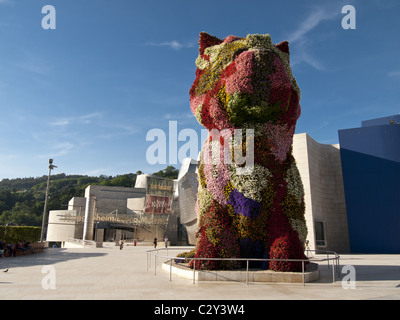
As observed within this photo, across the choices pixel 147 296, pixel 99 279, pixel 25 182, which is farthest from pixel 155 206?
pixel 25 182

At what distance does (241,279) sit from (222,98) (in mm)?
5993

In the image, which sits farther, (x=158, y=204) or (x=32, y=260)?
(x=158, y=204)

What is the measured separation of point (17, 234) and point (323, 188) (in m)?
29.0

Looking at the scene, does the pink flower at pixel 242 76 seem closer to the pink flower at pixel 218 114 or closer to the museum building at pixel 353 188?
the pink flower at pixel 218 114

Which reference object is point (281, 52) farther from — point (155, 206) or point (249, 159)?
point (155, 206)

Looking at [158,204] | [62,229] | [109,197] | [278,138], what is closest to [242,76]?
[278,138]

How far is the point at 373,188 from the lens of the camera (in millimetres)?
29844

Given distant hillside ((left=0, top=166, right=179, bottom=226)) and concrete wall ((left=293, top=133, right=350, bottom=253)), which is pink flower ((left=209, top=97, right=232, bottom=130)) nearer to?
concrete wall ((left=293, top=133, right=350, bottom=253))

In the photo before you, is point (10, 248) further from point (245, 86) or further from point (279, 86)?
point (279, 86)

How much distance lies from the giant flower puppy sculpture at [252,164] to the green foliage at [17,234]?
56.5 feet

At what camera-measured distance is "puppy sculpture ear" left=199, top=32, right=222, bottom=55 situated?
39.8ft

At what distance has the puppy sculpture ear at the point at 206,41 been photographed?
12133 millimetres

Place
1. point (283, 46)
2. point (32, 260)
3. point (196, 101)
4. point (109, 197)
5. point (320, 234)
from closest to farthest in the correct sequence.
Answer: point (196, 101) < point (283, 46) < point (32, 260) < point (320, 234) < point (109, 197)
